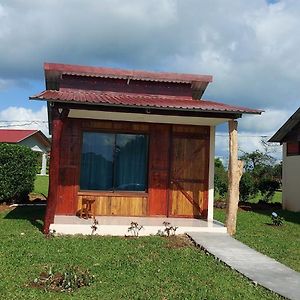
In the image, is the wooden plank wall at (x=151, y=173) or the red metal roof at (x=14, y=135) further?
the red metal roof at (x=14, y=135)

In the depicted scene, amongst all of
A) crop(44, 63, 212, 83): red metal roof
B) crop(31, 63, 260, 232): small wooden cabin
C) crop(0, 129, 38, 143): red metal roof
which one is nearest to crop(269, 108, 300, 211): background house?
crop(44, 63, 212, 83): red metal roof

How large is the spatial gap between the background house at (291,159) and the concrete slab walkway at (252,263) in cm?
736

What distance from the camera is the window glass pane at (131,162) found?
40.8 feet

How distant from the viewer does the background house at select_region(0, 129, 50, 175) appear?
35.5 meters

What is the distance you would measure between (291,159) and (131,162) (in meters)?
7.64

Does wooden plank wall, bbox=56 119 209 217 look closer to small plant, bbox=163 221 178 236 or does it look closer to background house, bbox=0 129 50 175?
small plant, bbox=163 221 178 236

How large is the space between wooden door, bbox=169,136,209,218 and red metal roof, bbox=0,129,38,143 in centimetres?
2457

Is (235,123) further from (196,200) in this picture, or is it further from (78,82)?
(78,82)

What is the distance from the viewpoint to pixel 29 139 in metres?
37.2

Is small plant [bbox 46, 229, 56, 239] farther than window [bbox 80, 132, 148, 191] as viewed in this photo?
No

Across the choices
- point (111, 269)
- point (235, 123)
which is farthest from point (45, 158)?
point (111, 269)

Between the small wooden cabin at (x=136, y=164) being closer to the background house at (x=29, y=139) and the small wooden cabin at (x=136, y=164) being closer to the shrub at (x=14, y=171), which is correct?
the shrub at (x=14, y=171)

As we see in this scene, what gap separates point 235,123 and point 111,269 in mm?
5255

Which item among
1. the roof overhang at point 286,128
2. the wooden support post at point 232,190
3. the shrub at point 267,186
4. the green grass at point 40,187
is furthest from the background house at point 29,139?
the wooden support post at point 232,190
